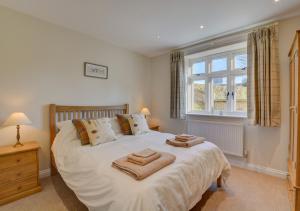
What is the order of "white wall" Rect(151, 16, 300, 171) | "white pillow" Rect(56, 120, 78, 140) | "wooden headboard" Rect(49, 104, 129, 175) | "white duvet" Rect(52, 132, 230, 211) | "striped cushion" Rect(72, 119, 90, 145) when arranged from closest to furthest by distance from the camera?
"white duvet" Rect(52, 132, 230, 211), "striped cushion" Rect(72, 119, 90, 145), "white pillow" Rect(56, 120, 78, 140), "white wall" Rect(151, 16, 300, 171), "wooden headboard" Rect(49, 104, 129, 175)

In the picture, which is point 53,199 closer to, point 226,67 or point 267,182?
point 267,182

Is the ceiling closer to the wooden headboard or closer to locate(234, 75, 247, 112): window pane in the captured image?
locate(234, 75, 247, 112): window pane

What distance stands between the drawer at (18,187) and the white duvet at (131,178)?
458 millimetres

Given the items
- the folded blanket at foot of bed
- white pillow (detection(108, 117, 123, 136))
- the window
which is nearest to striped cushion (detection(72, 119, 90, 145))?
white pillow (detection(108, 117, 123, 136))

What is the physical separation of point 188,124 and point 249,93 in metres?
1.41

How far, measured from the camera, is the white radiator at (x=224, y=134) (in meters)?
2.98

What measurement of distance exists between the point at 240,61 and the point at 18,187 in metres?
4.07

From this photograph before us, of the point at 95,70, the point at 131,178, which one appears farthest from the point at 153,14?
the point at 131,178

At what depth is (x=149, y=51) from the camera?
411cm

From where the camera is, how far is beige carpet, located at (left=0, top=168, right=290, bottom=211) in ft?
6.19

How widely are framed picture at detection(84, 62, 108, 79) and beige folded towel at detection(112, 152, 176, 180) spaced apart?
2.16 metres

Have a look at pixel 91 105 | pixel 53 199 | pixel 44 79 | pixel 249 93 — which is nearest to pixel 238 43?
pixel 249 93

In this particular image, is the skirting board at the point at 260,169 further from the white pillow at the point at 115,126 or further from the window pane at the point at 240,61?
the white pillow at the point at 115,126

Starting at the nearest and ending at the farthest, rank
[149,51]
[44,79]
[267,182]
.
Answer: [267,182]
[44,79]
[149,51]
